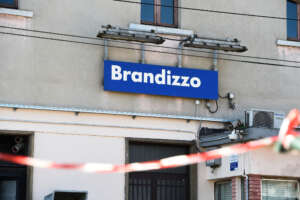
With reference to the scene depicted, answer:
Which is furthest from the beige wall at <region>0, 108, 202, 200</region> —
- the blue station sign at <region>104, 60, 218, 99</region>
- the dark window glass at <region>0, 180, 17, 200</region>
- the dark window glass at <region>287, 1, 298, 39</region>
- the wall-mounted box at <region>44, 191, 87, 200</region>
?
the dark window glass at <region>287, 1, 298, 39</region>

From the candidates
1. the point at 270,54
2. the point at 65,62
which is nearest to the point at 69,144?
the point at 65,62

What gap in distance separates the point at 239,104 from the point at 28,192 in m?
5.25

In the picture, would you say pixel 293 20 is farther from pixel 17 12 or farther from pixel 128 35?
pixel 17 12

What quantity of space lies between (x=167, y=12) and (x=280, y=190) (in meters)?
4.82

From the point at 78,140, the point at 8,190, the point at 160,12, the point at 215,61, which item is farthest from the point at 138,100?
the point at 8,190

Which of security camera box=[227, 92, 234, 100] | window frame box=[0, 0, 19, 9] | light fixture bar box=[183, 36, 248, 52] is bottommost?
security camera box=[227, 92, 234, 100]

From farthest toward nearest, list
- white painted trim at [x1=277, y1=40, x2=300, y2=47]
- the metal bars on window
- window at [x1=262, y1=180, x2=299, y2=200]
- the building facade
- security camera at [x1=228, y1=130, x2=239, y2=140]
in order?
white painted trim at [x1=277, y1=40, x2=300, y2=47] < the metal bars on window < window at [x1=262, y1=180, x2=299, y2=200] < the building facade < security camera at [x1=228, y1=130, x2=239, y2=140]

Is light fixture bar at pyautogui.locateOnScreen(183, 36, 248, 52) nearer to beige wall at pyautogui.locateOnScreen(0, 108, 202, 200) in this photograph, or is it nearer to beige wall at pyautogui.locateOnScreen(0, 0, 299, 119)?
beige wall at pyautogui.locateOnScreen(0, 0, 299, 119)

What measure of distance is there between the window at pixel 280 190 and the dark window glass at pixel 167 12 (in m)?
4.35

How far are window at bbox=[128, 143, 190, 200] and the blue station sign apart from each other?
127 centimetres

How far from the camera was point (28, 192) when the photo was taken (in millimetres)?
13633

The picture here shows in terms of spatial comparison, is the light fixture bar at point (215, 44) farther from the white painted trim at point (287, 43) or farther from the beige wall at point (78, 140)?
the beige wall at point (78, 140)

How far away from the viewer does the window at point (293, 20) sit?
1653 cm

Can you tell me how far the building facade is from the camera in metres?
13.8
